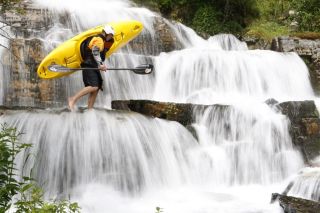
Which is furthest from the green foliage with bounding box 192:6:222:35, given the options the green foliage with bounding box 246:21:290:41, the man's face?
the man's face

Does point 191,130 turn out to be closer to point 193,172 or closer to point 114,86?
point 193,172

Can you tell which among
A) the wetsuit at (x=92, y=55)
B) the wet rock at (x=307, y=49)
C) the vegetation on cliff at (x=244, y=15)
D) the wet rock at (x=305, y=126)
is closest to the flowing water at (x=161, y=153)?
the wet rock at (x=305, y=126)

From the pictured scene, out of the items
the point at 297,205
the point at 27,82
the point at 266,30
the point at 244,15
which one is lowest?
the point at 297,205

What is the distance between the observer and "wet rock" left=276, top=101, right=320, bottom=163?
8039mm

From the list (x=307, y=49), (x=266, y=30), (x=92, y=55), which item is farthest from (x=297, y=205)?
(x=266, y=30)

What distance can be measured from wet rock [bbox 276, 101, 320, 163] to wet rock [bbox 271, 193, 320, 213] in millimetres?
2406

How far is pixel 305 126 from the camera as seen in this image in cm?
830

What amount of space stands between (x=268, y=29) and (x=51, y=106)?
8834 mm

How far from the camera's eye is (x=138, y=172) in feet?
22.2

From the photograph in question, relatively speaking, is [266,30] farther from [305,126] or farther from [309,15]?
[305,126]

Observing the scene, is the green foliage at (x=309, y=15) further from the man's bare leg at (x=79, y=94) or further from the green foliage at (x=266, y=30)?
the man's bare leg at (x=79, y=94)

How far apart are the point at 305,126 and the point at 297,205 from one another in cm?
316

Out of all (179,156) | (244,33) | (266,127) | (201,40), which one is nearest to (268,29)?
(244,33)

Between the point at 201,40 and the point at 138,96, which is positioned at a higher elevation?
the point at 201,40
